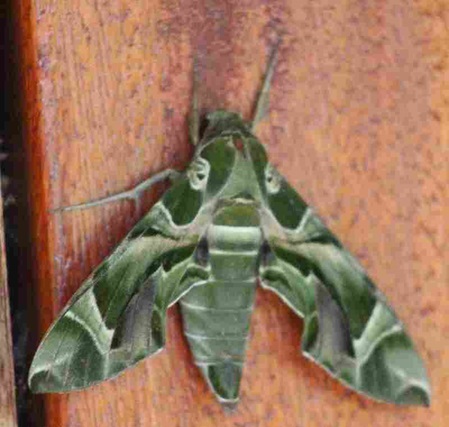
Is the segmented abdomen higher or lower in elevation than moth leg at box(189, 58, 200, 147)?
lower

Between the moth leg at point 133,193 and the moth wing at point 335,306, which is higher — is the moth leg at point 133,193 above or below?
above

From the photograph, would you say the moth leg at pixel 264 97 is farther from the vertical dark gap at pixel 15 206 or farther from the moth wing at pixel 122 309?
the vertical dark gap at pixel 15 206

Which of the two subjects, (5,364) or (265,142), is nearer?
(5,364)

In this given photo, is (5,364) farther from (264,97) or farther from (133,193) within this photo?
(264,97)

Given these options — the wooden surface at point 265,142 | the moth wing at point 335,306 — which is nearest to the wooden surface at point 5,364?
the wooden surface at point 265,142

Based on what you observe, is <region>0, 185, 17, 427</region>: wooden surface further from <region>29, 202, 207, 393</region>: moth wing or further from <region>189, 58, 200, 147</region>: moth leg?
<region>189, 58, 200, 147</region>: moth leg

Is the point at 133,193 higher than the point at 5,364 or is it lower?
higher

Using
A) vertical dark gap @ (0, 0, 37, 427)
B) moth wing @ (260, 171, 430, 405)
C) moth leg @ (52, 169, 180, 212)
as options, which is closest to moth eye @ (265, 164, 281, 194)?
moth wing @ (260, 171, 430, 405)

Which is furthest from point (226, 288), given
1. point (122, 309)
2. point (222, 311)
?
point (122, 309)
